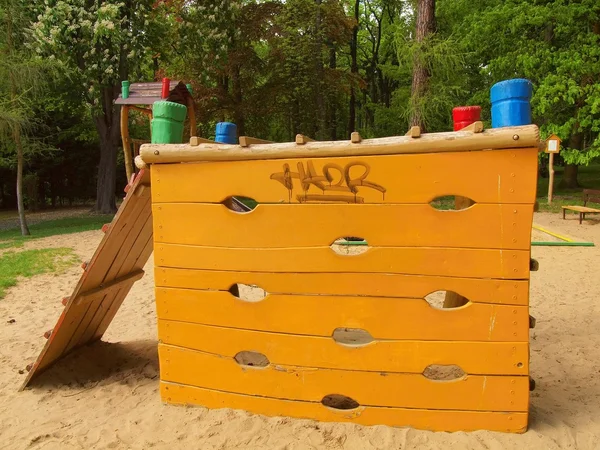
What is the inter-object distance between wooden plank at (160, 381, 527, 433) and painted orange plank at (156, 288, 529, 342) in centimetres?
44

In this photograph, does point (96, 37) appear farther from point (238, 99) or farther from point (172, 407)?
point (172, 407)

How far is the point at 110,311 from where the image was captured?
444 centimetres

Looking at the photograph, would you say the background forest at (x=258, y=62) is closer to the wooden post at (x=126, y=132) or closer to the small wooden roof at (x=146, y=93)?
the small wooden roof at (x=146, y=93)

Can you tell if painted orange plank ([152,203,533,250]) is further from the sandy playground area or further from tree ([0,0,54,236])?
tree ([0,0,54,236])

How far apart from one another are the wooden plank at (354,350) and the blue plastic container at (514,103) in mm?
1195

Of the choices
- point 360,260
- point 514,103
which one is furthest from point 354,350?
point 514,103

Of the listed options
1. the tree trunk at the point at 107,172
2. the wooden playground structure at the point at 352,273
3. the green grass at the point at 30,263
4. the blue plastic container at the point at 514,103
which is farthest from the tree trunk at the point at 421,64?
the tree trunk at the point at 107,172

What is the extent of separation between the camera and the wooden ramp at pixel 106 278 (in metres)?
3.36

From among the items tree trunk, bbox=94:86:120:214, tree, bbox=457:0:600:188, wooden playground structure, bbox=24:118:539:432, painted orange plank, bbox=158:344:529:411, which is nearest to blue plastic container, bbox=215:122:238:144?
wooden playground structure, bbox=24:118:539:432

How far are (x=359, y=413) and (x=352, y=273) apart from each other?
0.83 meters

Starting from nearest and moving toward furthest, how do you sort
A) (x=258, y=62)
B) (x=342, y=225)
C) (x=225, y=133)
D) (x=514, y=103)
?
(x=514, y=103) < (x=342, y=225) < (x=225, y=133) < (x=258, y=62)

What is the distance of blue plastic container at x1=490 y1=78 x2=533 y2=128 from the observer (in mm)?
2629

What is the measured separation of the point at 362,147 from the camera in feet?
8.83

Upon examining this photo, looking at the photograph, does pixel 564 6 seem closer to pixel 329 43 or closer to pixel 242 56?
pixel 329 43
